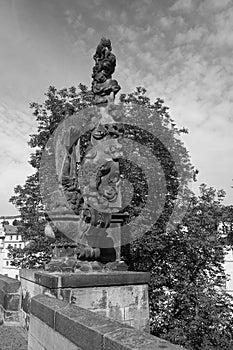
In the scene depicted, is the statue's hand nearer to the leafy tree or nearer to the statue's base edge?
the statue's base edge

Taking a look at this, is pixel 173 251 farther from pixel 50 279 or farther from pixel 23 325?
pixel 50 279

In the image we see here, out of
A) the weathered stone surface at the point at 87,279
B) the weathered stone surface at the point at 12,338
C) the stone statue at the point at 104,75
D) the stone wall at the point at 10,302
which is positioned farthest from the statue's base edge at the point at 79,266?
the stone statue at the point at 104,75

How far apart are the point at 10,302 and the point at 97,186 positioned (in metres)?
2.62

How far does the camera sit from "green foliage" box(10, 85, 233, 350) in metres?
13.3

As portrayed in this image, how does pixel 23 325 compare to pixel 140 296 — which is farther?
pixel 23 325

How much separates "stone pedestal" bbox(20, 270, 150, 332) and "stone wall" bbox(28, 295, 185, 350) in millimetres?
754

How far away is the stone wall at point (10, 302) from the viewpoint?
632 centimetres

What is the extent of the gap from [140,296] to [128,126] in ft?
36.0

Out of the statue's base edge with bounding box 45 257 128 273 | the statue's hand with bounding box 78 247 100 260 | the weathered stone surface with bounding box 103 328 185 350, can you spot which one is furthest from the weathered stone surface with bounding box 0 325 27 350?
the weathered stone surface with bounding box 103 328 185 350

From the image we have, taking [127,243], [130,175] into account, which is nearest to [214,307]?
[127,243]

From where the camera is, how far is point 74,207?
6.18m

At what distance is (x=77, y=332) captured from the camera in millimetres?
2693

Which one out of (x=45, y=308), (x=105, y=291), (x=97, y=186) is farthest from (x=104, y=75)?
(x=45, y=308)

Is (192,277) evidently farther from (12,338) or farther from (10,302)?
(12,338)
